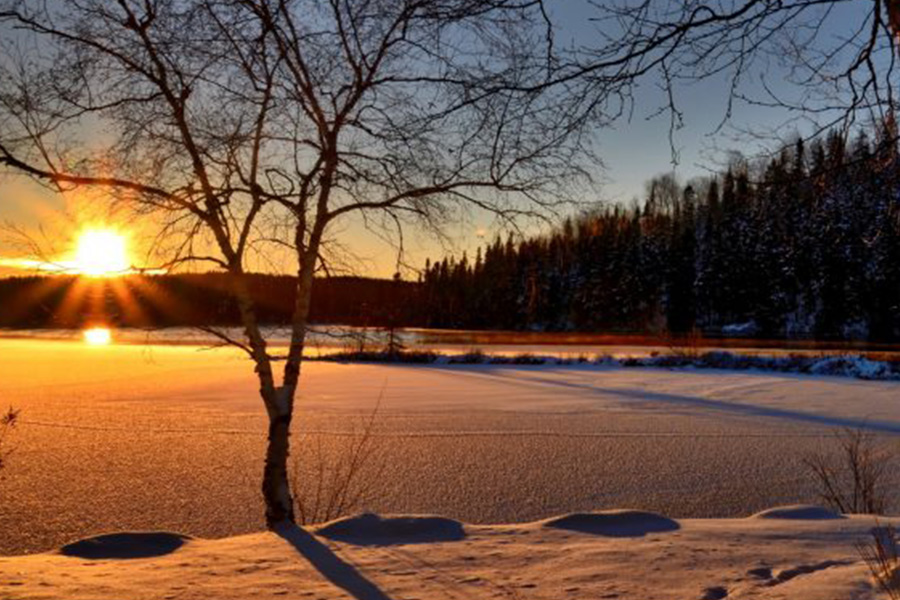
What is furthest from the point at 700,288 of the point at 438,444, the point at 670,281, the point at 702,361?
the point at 438,444

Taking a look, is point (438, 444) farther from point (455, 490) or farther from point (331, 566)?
point (331, 566)

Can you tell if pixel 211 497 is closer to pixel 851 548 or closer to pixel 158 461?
pixel 158 461

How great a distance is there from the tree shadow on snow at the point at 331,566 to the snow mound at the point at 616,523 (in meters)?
1.06

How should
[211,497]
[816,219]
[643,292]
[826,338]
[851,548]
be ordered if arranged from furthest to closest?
[643,292]
[826,338]
[211,497]
[816,219]
[851,548]

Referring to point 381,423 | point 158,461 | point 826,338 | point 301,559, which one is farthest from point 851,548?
point 826,338

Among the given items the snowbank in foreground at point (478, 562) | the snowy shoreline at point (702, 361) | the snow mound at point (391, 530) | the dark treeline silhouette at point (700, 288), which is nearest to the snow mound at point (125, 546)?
the snowbank in foreground at point (478, 562)

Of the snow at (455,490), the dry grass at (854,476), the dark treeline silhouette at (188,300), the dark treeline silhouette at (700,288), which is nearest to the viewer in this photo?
the snow at (455,490)

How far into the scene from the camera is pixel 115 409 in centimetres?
1168

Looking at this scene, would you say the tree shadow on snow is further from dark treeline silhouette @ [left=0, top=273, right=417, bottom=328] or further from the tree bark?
dark treeline silhouette @ [left=0, top=273, right=417, bottom=328]

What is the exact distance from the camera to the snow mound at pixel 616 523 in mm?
3575

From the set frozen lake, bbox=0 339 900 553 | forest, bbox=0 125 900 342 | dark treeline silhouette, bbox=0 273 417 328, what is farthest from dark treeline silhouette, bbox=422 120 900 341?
dark treeline silhouette, bbox=0 273 417 328

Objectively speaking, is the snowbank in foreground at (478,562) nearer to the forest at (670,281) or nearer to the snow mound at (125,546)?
the snow mound at (125,546)

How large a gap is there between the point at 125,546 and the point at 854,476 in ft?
18.9

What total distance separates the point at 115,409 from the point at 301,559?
377 inches
